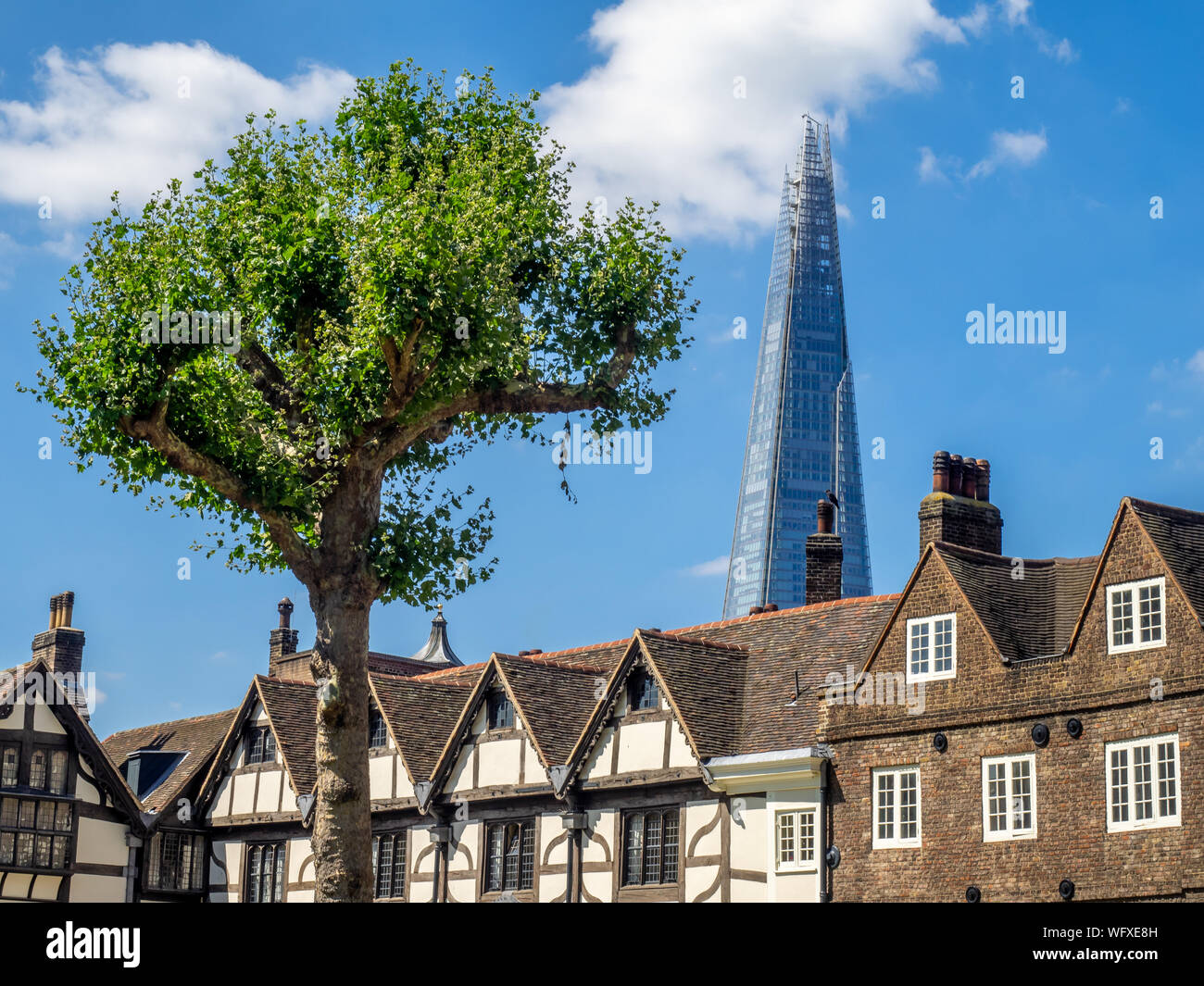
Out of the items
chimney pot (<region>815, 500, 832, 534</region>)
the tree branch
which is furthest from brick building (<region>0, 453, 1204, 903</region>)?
the tree branch

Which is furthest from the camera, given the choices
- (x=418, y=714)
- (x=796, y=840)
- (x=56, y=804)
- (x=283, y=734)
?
(x=283, y=734)

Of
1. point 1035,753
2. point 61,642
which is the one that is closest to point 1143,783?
point 1035,753

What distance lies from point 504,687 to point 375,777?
17.2 ft

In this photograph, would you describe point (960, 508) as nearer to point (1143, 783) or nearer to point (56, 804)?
point (1143, 783)

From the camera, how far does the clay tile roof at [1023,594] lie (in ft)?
94.1

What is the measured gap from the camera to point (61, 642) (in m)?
48.4

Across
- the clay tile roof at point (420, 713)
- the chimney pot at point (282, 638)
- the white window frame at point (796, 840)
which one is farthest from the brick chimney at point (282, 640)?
the white window frame at point (796, 840)

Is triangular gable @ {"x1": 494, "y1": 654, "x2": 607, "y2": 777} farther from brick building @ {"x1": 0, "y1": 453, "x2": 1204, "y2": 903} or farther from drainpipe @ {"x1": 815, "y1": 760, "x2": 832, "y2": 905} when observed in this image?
drainpipe @ {"x1": 815, "y1": 760, "x2": 832, "y2": 905}

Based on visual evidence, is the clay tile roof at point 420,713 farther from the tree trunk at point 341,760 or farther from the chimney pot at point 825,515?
the tree trunk at point 341,760

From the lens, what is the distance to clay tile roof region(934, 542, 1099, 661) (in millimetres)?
28688

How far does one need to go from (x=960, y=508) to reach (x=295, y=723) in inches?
763

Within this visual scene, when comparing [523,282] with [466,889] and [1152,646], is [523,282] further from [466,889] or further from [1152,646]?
[466,889]

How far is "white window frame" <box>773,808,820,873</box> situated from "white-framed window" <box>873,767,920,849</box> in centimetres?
129
